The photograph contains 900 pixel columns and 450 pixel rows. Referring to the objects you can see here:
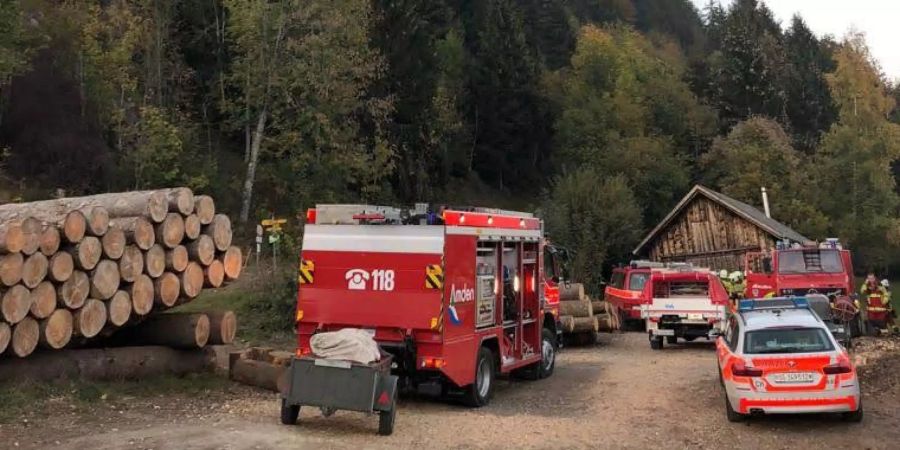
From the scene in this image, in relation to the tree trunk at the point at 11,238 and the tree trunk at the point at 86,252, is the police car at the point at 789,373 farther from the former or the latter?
the tree trunk at the point at 11,238

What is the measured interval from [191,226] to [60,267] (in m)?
2.21

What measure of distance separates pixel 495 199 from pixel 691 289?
3641 cm

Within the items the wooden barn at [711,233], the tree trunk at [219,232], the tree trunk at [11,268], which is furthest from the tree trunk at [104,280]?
the wooden barn at [711,233]

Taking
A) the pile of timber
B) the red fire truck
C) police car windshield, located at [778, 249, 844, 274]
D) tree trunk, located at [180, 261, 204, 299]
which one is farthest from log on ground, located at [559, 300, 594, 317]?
tree trunk, located at [180, 261, 204, 299]

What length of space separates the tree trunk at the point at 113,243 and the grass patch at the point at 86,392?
1.83m

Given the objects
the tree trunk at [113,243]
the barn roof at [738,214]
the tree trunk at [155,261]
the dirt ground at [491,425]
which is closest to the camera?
the dirt ground at [491,425]

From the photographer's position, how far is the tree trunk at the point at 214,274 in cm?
1274

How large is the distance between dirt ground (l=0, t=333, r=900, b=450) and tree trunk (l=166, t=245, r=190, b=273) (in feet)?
6.48

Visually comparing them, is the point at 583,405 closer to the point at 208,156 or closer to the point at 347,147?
the point at 347,147

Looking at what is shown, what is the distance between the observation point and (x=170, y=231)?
12.0 m

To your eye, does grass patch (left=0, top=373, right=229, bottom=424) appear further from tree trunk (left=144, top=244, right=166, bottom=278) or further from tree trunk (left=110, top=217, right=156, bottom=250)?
tree trunk (left=110, top=217, right=156, bottom=250)

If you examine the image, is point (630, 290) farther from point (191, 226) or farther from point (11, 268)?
point (11, 268)

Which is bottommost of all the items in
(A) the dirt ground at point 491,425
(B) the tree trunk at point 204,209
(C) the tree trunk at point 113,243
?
(A) the dirt ground at point 491,425

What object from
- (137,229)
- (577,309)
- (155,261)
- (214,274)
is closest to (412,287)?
(214,274)
